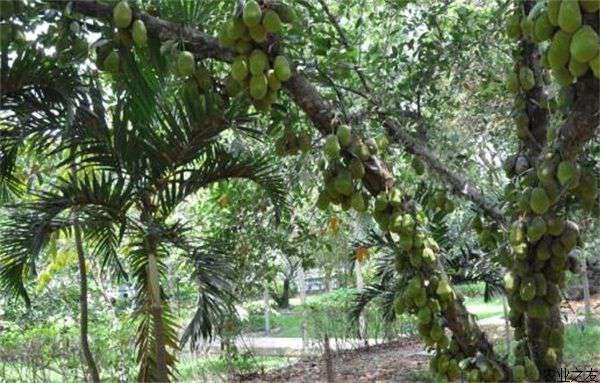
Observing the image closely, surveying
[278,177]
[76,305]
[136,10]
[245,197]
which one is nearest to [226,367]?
[245,197]

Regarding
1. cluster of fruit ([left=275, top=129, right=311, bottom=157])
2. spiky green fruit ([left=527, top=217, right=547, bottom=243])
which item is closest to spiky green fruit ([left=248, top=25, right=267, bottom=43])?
cluster of fruit ([left=275, top=129, right=311, bottom=157])

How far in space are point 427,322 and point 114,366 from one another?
3.89 m

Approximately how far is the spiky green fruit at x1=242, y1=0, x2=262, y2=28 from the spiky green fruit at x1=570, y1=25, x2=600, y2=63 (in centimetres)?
98

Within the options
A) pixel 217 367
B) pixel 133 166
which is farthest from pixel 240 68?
pixel 217 367

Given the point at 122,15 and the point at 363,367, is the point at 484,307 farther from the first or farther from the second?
the point at 122,15

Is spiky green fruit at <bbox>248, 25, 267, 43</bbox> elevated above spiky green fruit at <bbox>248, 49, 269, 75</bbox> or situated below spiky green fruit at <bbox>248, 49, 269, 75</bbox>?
above

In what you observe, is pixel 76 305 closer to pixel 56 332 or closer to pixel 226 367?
pixel 56 332

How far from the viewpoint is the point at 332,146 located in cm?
242

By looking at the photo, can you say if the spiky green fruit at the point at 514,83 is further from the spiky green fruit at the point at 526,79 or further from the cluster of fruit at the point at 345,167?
A: the cluster of fruit at the point at 345,167

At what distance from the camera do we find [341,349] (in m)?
8.34

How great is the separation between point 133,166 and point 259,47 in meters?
0.78

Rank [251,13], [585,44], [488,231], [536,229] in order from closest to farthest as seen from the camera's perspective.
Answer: [585,44] → [251,13] → [536,229] → [488,231]

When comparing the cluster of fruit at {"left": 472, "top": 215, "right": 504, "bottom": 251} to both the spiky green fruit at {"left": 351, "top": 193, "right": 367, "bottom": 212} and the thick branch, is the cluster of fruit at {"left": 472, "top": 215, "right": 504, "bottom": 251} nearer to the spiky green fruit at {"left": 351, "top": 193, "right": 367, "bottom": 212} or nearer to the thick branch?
the thick branch

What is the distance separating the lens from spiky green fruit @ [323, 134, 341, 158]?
2426mm
